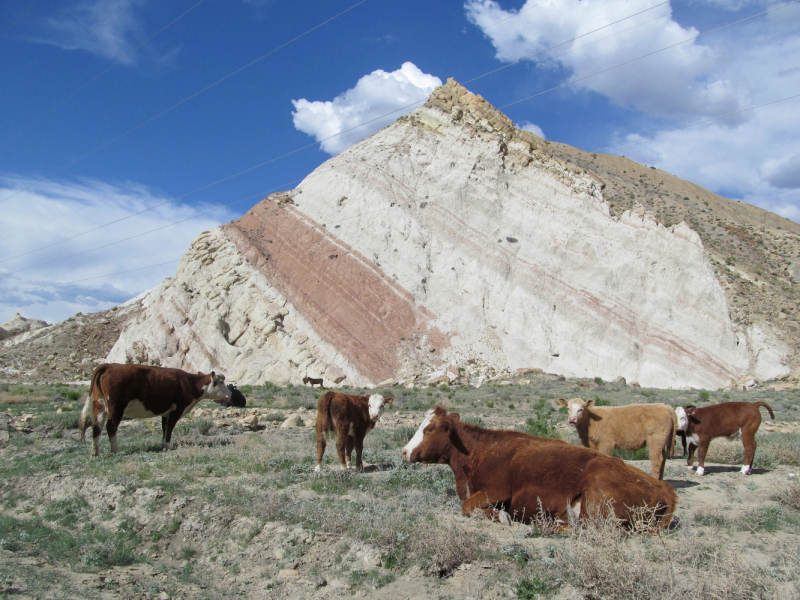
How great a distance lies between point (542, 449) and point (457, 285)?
31050 millimetres

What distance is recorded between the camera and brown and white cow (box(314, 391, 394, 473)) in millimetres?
10016

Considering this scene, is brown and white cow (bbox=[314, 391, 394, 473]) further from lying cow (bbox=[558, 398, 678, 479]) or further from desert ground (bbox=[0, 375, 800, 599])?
lying cow (bbox=[558, 398, 678, 479])

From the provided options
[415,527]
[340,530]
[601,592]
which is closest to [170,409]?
[340,530]

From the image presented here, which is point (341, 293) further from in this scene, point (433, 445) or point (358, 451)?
point (433, 445)

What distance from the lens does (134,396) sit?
12.2m

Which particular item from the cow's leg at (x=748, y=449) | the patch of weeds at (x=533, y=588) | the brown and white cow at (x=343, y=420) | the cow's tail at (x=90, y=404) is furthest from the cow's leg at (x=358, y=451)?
the cow's leg at (x=748, y=449)

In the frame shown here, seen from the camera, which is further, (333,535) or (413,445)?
(413,445)

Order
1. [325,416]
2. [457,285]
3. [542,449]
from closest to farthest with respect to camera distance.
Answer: [542,449] < [325,416] < [457,285]

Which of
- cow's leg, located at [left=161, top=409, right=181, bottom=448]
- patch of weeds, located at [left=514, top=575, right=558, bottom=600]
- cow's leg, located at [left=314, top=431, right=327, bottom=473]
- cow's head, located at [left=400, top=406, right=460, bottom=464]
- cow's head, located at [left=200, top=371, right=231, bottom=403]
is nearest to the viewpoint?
patch of weeds, located at [left=514, top=575, right=558, bottom=600]

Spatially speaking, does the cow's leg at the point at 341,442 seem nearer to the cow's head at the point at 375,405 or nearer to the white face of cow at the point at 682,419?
the cow's head at the point at 375,405

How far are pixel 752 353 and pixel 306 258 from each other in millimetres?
30124

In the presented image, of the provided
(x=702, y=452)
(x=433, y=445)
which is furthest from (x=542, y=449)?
(x=702, y=452)

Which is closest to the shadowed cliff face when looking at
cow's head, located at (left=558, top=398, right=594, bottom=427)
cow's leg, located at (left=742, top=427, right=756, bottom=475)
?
→ cow's head, located at (left=558, top=398, right=594, bottom=427)

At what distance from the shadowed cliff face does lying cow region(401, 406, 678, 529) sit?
25.6 m
